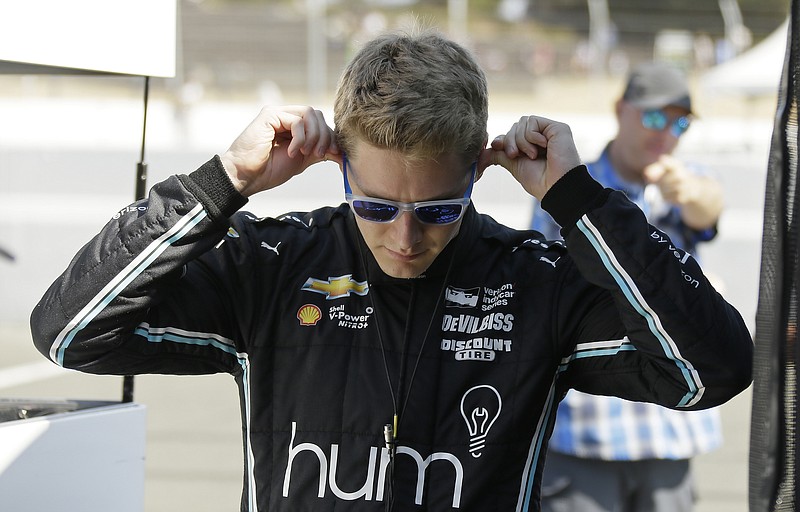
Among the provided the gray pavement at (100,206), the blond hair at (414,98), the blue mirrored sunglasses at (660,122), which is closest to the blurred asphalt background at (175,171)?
the gray pavement at (100,206)

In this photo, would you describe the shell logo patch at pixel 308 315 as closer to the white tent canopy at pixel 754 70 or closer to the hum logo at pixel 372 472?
the hum logo at pixel 372 472

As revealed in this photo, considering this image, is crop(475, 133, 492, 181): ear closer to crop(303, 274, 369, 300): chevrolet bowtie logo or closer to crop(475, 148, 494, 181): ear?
crop(475, 148, 494, 181): ear

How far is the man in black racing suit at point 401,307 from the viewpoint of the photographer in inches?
70.3

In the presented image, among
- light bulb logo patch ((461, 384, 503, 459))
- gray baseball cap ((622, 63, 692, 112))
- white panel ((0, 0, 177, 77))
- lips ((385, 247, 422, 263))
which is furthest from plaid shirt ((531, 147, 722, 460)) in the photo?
white panel ((0, 0, 177, 77))

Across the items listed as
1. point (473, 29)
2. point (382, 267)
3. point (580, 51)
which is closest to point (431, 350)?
point (382, 267)

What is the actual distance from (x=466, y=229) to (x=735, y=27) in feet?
43.0

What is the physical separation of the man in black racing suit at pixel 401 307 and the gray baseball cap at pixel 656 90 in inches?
74.3

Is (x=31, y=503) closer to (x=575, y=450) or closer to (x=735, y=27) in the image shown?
(x=575, y=450)

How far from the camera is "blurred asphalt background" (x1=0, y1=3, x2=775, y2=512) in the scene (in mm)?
5734

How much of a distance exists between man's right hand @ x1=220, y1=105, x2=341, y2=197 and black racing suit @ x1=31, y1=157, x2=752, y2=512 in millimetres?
46

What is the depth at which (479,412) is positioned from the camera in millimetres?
1845

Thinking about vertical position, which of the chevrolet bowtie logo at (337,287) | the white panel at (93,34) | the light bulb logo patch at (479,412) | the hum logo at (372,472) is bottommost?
the hum logo at (372,472)

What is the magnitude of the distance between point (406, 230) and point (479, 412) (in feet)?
1.19

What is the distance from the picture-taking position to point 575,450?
3.13 m
